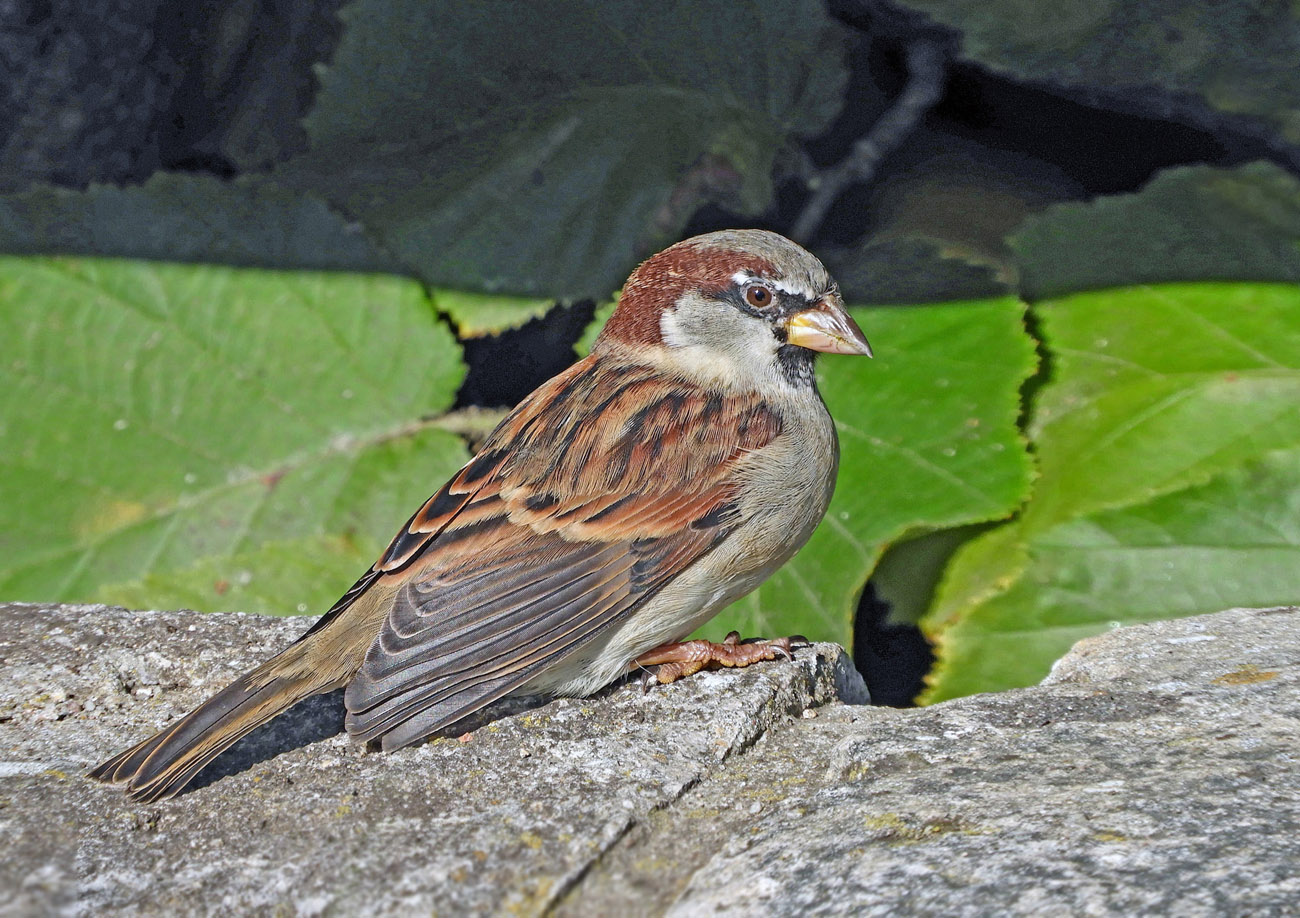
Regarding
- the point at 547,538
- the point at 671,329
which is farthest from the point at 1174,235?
the point at 547,538

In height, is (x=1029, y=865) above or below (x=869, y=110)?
below

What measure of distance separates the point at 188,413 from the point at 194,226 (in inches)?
18.5

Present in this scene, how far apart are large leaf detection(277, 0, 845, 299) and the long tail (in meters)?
1.46

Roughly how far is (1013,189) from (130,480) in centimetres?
242

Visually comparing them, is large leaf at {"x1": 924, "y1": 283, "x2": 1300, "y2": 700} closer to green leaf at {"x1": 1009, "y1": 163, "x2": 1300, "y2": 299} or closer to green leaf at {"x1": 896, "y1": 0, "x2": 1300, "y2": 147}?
green leaf at {"x1": 1009, "y1": 163, "x2": 1300, "y2": 299}

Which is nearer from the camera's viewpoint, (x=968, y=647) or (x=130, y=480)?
(x=968, y=647)

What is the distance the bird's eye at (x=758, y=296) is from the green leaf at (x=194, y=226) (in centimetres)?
111

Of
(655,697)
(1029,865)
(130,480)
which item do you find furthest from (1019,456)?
(130,480)

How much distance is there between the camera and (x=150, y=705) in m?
2.22

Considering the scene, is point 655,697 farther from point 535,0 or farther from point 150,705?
point 535,0

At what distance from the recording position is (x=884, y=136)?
3.58 m

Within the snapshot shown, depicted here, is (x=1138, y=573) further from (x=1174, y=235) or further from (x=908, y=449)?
(x=1174, y=235)

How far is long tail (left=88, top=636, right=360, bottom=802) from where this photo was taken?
1.84m

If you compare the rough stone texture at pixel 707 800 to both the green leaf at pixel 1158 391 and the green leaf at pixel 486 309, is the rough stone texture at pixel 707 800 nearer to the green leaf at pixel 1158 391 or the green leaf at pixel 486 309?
the green leaf at pixel 1158 391
